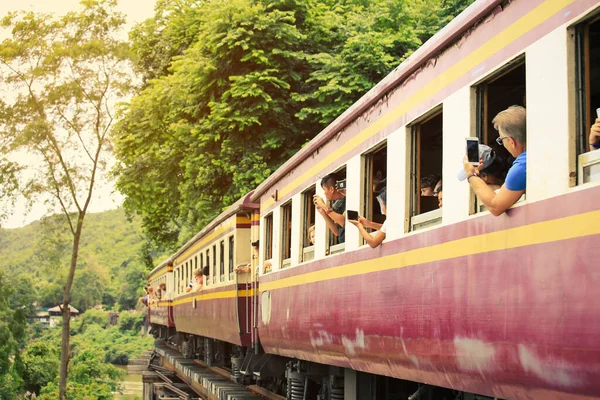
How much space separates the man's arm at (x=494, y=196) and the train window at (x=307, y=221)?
4.46m

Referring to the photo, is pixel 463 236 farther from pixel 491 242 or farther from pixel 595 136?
pixel 595 136

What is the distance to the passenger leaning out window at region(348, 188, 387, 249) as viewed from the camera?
→ 20.8 feet

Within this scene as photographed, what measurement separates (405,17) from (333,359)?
15053 millimetres

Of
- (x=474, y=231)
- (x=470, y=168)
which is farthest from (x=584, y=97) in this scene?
(x=474, y=231)

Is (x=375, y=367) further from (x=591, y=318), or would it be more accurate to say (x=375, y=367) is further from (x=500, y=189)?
(x=591, y=318)

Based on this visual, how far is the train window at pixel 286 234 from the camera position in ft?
32.6

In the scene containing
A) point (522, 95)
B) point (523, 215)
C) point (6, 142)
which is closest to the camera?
point (523, 215)

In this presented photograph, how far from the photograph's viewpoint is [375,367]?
646cm

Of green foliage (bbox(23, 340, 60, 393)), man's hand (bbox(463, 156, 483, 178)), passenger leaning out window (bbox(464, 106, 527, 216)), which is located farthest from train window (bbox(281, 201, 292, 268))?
green foliage (bbox(23, 340, 60, 393))

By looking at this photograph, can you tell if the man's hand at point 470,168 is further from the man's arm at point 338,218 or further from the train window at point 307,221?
the train window at point 307,221

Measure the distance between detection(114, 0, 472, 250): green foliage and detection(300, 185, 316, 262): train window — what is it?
1116 cm

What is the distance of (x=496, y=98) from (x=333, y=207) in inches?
126

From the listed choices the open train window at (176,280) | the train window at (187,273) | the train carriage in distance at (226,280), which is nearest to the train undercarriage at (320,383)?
the train carriage in distance at (226,280)

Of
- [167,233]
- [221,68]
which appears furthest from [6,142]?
[221,68]
